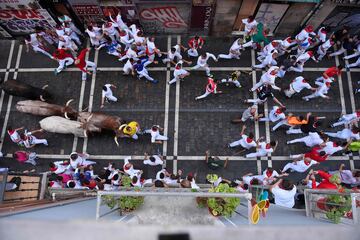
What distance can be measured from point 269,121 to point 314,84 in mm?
2922

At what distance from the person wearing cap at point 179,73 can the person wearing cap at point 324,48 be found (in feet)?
20.5

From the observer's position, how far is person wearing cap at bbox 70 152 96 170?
1255cm

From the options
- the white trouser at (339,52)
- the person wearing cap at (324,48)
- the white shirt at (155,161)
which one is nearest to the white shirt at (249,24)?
the person wearing cap at (324,48)

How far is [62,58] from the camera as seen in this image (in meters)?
15.3

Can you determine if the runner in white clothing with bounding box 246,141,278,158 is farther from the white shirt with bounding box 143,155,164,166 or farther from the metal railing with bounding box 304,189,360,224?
the white shirt with bounding box 143,155,164,166

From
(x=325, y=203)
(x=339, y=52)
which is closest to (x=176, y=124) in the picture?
(x=325, y=203)

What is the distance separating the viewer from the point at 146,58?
15258 mm

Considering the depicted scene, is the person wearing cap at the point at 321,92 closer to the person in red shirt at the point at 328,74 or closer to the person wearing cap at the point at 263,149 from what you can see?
the person in red shirt at the point at 328,74

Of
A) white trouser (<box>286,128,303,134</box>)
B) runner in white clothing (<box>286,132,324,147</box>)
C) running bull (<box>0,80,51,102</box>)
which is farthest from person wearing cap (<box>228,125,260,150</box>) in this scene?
running bull (<box>0,80,51,102</box>)

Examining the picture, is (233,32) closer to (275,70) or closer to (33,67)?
(275,70)

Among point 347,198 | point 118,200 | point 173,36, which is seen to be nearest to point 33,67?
point 173,36

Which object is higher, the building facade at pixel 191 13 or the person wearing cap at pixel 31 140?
the building facade at pixel 191 13

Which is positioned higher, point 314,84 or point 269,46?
point 269,46

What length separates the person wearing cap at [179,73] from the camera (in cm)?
1389
